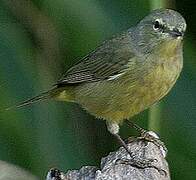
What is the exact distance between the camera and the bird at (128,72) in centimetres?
511

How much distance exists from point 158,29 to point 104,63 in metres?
0.49

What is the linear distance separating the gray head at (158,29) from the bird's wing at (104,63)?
0.09m

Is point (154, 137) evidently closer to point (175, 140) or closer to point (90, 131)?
point (175, 140)

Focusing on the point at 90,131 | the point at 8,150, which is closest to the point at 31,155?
the point at 8,150

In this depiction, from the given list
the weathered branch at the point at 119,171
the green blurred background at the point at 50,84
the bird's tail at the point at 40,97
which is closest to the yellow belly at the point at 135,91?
the green blurred background at the point at 50,84

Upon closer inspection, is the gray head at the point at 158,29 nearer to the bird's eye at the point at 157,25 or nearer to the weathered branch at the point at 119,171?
the bird's eye at the point at 157,25

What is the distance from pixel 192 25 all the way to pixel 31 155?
4.05 feet

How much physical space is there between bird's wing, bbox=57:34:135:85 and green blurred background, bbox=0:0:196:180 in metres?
0.08

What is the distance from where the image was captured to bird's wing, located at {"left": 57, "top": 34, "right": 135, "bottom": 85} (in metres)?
5.41

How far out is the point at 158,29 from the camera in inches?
204

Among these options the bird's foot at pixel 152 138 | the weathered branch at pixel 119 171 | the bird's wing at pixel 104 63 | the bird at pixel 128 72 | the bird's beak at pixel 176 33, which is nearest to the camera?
the weathered branch at pixel 119 171

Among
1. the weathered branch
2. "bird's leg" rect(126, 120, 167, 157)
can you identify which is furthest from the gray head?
the weathered branch

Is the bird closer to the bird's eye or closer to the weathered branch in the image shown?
the bird's eye

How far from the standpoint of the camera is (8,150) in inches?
205
